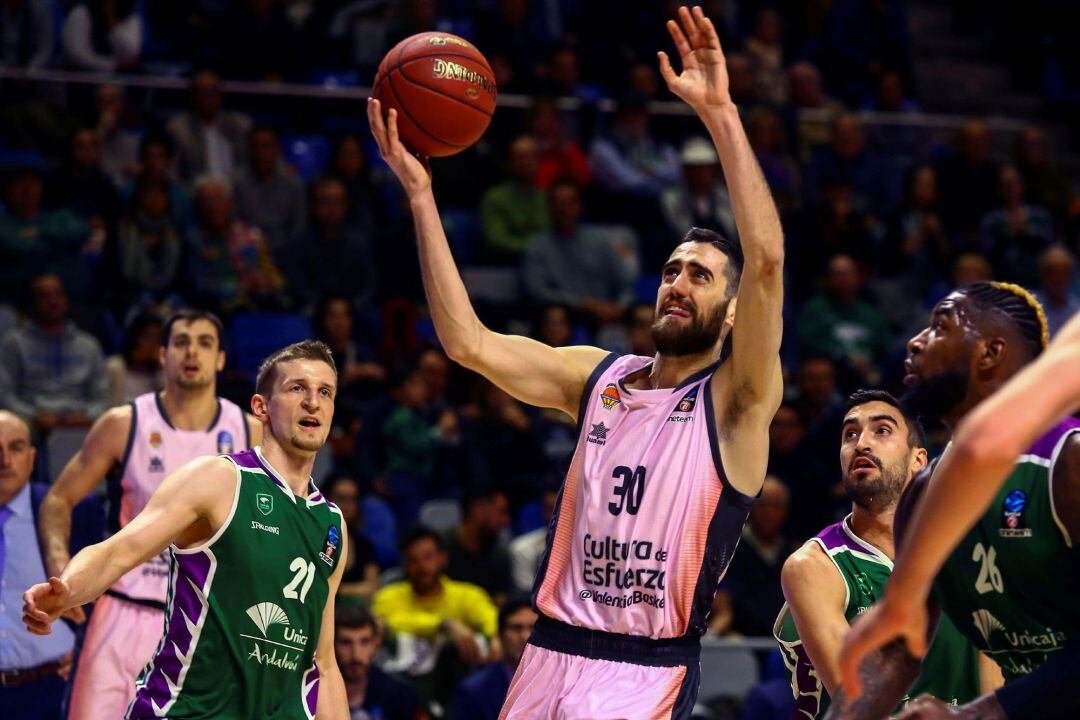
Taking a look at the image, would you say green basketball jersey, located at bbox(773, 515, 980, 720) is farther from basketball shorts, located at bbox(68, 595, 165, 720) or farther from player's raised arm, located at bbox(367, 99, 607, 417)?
basketball shorts, located at bbox(68, 595, 165, 720)

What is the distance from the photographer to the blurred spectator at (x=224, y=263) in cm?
1091

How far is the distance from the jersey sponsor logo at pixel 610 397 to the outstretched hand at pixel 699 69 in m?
1.01

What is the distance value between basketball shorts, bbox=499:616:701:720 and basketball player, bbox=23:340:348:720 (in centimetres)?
96

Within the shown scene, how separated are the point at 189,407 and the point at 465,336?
264 centimetres

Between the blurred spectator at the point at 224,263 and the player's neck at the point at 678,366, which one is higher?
the blurred spectator at the point at 224,263

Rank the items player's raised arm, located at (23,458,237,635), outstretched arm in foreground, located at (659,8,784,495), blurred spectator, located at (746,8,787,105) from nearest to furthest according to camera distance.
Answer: outstretched arm in foreground, located at (659,8,784,495) < player's raised arm, located at (23,458,237,635) < blurred spectator, located at (746,8,787,105)

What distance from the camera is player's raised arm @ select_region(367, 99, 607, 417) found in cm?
489

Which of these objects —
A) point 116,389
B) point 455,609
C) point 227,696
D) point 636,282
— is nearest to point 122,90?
point 116,389

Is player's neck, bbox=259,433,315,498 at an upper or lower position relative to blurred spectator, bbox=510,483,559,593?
upper

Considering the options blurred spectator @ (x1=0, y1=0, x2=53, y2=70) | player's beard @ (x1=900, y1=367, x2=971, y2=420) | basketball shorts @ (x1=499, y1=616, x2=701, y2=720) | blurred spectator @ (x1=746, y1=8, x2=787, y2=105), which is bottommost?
basketball shorts @ (x1=499, y1=616, x2=701, y2=720)

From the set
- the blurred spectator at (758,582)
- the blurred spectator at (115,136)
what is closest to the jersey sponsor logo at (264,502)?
the blurred spectator at (758,582)

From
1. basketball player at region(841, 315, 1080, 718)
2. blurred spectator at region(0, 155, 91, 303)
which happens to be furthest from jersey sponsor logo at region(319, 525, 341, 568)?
blurred spectator at region(0, 155, 91, 303)

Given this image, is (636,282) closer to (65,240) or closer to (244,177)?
(244,177)

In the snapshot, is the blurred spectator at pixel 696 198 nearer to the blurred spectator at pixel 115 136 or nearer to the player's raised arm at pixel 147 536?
the blurred spectator at pixel 115 136
